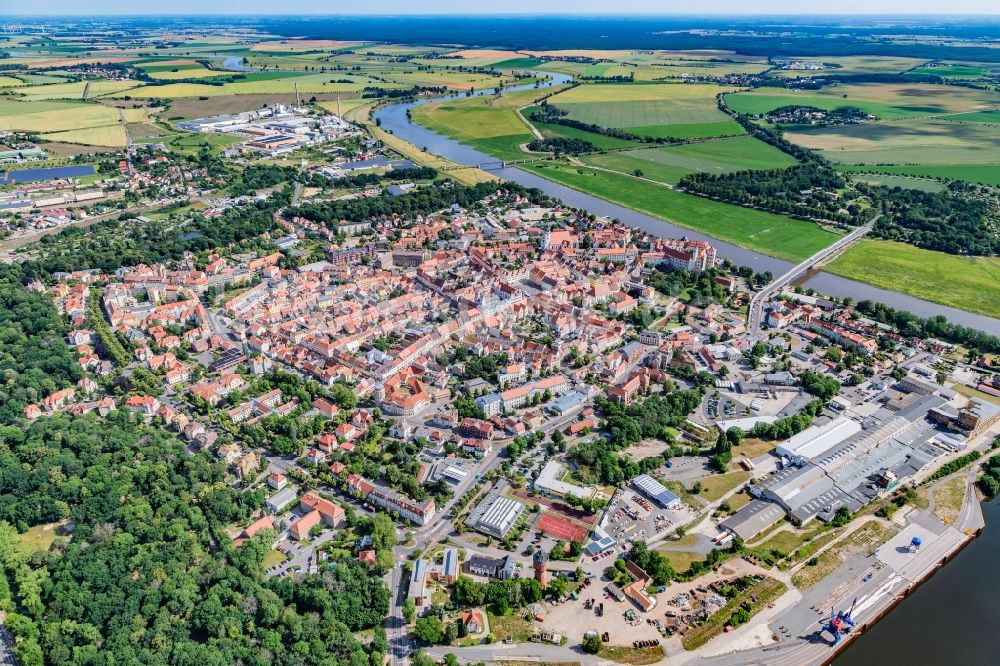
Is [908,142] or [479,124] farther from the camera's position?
[479,124]

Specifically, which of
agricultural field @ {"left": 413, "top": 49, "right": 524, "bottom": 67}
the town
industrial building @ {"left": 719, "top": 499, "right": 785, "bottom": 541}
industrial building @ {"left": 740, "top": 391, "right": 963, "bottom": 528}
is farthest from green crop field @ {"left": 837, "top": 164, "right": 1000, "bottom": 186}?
agricultural field @ {"left": 413, "top": 49, "right": 524, "bottom": 67}

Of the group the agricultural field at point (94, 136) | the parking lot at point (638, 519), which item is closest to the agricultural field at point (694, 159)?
the parking lot at point (638, 519)

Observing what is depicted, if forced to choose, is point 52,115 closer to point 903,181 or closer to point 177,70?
point 177,70

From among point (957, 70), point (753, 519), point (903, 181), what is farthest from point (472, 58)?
point (753, 519)

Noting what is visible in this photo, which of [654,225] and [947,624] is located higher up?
[654,225]

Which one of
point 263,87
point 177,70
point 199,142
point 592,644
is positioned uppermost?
point 177,70

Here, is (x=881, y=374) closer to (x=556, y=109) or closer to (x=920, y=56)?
(x=556, y=109)

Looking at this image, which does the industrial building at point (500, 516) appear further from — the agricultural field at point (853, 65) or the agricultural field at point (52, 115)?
the agricultural field at point (853, 65)
